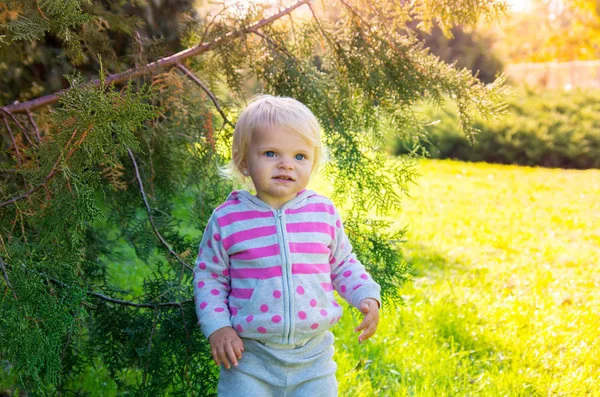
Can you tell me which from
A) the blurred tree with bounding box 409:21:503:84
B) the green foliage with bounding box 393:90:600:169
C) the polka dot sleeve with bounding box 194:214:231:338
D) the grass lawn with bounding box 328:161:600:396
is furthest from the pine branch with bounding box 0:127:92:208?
the blurred tree with bounding box 409:21:503:84

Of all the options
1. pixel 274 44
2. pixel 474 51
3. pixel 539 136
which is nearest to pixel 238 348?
pixel 274 44

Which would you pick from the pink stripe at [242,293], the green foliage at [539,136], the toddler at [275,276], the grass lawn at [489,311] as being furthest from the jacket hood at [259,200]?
the green foliage at [539,136]

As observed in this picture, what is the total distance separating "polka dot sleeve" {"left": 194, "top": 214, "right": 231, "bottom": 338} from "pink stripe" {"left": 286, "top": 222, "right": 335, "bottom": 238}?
0.76 feet

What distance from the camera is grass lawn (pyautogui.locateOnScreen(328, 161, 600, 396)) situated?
3.36m

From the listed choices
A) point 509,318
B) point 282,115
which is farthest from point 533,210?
point 282,115

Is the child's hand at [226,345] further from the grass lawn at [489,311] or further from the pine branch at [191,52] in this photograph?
the pine branch at [191,52]

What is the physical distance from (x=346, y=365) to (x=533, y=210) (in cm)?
562

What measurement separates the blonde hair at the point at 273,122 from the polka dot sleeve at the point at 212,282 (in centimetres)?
28

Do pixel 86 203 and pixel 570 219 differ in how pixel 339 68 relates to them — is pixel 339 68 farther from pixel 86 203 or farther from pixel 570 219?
pixel 570 219

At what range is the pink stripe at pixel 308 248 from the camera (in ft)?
6.93

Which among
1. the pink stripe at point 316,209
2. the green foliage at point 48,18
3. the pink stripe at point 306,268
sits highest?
the green foliage at point 48,18

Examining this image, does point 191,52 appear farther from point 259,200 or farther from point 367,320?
point 367,320

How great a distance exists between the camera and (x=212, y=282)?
213 cm

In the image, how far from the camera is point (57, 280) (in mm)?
1871
